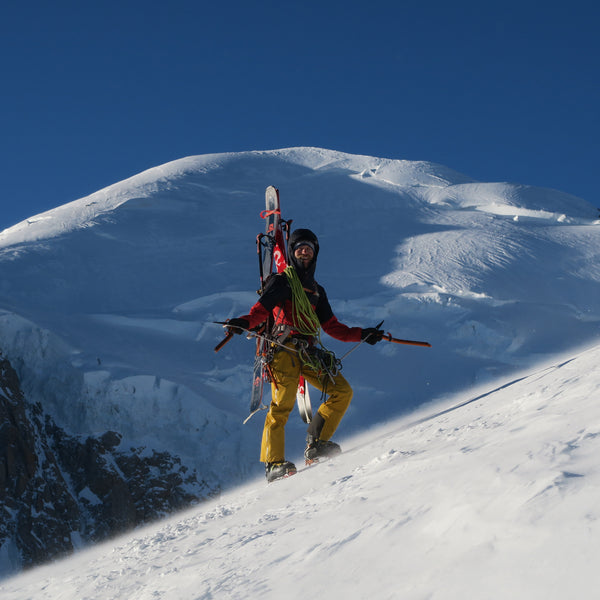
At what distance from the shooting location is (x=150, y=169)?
3422 cm

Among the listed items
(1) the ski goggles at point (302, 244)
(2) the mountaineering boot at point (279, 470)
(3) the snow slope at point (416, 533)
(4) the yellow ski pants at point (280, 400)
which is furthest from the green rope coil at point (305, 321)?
(3) the snow slope at point (416, 533)

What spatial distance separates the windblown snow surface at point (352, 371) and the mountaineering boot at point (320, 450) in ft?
1.17

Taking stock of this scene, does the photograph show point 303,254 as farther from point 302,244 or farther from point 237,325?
point 237,325

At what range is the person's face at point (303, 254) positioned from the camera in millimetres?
5582

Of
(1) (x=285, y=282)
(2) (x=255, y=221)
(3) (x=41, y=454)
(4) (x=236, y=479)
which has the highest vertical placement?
(2) (x=255, y=221)

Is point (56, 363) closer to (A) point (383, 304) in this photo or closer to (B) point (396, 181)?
(A) point (383, 304)

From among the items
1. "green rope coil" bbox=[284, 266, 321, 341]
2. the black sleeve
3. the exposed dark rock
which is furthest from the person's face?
the exposed dark rock

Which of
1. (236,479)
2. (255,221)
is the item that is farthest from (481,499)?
(255,221)

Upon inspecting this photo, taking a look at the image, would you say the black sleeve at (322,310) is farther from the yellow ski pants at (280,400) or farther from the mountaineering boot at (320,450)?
the mountaineering boot at (320,450)

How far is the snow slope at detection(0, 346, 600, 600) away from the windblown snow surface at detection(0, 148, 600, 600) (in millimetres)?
11

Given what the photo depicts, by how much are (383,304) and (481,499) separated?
15.6m

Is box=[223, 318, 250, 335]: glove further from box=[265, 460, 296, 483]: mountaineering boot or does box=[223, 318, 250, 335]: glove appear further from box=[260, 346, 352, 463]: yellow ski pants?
box=[265, 460, 296, 483]: mountaineering boot

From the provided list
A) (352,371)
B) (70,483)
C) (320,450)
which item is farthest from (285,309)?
(352,371)

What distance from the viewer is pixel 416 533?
6.70 feet
